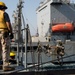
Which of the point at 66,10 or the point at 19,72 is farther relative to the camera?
the point at 66,10

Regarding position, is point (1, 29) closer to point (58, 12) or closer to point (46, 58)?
point (46, 58)

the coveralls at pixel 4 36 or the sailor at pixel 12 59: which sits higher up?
the coveralls at pixel 4 36

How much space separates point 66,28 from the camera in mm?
42531

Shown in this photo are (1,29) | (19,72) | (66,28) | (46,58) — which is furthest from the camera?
(66,28)

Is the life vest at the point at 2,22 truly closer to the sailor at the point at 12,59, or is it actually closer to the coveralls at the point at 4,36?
the coveralls at the point at 4,36

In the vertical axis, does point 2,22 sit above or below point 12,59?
above

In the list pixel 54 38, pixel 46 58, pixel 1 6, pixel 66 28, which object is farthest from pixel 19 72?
pixel 66 28

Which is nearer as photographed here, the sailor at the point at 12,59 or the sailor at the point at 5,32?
the sailor at the point at 5,32

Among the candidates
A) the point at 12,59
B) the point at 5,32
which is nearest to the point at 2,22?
the point at 5,32

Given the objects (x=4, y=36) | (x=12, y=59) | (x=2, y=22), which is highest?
(x=2, y=22)

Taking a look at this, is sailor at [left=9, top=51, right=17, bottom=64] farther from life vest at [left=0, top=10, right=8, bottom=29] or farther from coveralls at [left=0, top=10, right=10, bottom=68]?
life vest at [left=0, top=10, right=8, bottom=29]

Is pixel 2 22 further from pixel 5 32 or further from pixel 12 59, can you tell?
pixel 12 59

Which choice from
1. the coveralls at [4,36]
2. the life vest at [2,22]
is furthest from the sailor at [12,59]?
the life vest at [2,22]

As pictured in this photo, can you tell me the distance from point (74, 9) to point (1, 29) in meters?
39.9
